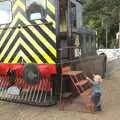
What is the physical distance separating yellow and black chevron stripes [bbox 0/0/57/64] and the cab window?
0.37 ft

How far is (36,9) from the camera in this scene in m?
8.22

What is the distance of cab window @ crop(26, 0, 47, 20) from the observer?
8102mm

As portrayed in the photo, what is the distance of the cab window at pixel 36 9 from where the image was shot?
8102 millimetres

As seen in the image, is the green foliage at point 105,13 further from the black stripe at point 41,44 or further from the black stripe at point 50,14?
the black stripe at point 50,14

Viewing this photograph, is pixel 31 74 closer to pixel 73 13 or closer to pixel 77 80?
pixel 77 80

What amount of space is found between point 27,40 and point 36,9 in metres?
0.76

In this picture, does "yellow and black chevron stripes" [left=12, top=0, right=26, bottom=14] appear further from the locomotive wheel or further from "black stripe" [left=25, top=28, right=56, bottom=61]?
the locomotive wheel

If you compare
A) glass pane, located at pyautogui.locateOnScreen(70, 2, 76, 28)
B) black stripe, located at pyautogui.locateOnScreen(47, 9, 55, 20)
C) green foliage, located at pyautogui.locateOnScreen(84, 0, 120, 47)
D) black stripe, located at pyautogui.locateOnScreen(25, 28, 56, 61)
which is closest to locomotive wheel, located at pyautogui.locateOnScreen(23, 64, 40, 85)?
black stripe, located at pyautogui.locateOnScreen(25, 28, 56, 61)

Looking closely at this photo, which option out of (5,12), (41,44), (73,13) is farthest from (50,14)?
Answer: (5,12)

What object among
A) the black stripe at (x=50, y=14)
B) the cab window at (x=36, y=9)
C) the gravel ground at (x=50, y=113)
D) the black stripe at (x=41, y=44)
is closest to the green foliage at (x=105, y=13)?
the cab window at (x=36, y=9)

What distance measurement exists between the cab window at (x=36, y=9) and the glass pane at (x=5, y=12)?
1.84 feet

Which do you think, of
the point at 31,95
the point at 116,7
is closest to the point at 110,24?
the point at 116,7

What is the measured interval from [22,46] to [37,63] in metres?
0.63

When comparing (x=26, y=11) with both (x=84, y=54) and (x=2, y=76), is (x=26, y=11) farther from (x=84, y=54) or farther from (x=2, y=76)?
(x=84, y=54)
